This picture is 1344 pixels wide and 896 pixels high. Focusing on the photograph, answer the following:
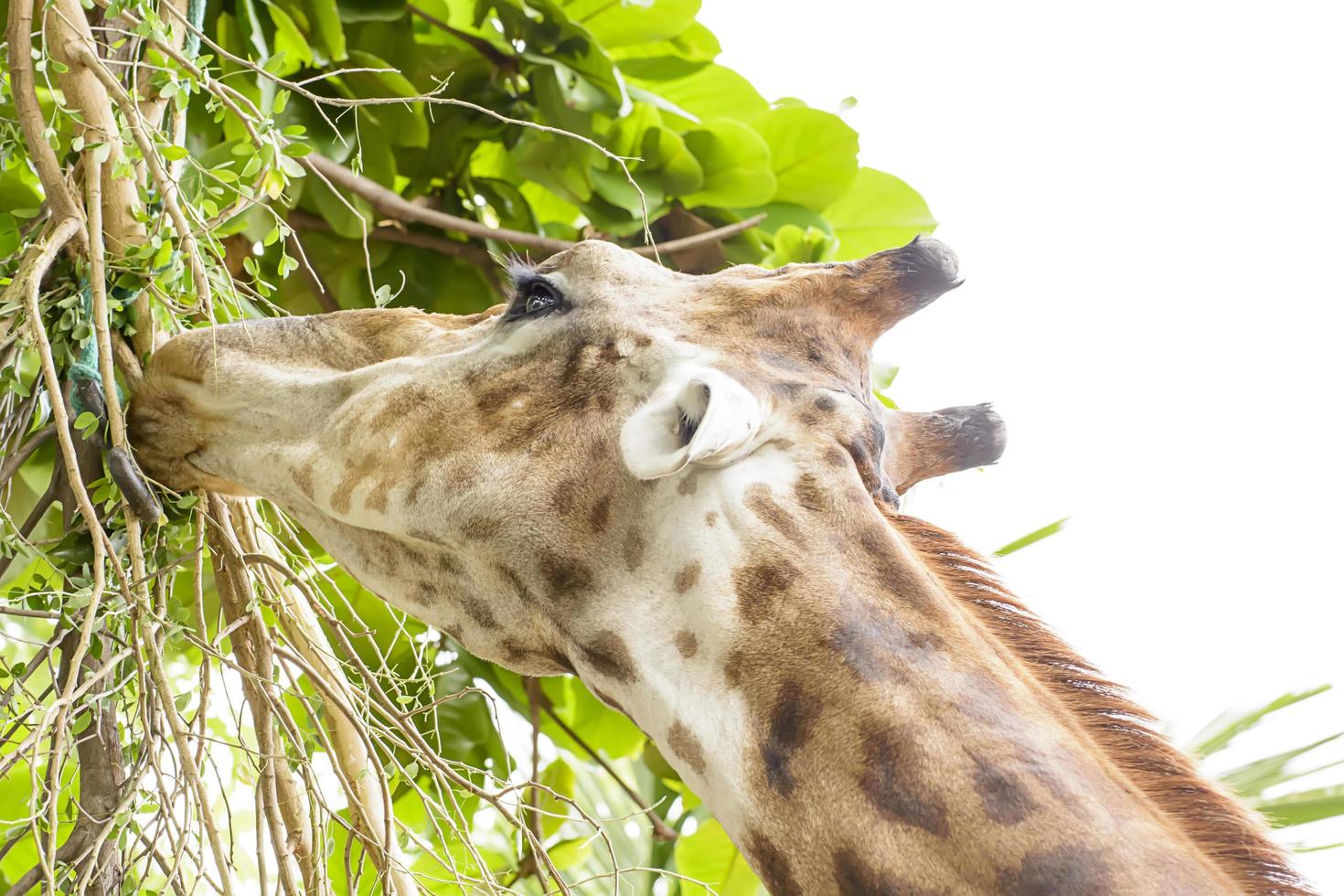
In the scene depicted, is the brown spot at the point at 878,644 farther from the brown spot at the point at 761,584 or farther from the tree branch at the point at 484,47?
the tree branch at the point at 484,47

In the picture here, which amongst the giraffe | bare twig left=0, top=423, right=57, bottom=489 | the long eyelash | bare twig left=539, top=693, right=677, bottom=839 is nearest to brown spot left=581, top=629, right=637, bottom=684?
the giraffe

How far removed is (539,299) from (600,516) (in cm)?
15

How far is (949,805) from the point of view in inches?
20.3

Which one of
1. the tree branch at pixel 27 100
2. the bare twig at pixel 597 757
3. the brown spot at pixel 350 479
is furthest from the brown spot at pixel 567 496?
the bare twig at pixel 597 757

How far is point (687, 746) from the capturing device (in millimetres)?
578

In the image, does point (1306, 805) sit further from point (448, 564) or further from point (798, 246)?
point (448, 564)

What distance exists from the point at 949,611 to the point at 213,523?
1.44 feet

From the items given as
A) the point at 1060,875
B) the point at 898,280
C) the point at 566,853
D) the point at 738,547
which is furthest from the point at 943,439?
the point at 566,853

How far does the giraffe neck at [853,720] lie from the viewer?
1.67 feet

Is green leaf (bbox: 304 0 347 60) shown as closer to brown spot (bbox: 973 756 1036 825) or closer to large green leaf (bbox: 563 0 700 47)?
large green leaf (bbox: 563 0 700 47)

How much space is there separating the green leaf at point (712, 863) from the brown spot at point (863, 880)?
1.93 feet

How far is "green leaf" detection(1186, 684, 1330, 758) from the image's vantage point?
1.14 m

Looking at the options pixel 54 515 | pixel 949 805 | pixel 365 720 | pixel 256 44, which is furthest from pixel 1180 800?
pixel 256 44

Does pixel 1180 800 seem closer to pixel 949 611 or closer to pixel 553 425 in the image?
pixel 949 611
